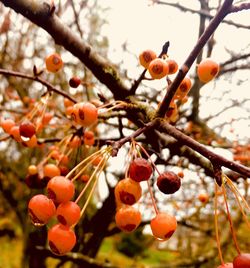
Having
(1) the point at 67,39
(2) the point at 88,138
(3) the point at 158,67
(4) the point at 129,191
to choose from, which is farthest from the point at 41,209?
(2) the point at 88,138

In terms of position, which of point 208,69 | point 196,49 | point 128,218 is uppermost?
point 208,69

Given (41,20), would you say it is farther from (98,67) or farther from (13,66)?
(13,66)

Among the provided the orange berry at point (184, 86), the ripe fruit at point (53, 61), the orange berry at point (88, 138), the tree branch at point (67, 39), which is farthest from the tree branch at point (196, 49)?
the orange berry at point (88, 138)

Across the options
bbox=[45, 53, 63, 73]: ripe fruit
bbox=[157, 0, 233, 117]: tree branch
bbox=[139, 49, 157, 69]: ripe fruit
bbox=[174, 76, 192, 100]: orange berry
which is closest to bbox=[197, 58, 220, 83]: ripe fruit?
bbox=[174, 76, 192, 100]: orange berry

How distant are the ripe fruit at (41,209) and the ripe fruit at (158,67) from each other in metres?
0.71

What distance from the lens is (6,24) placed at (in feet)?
18.0

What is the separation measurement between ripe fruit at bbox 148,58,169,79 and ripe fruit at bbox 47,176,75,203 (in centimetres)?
64

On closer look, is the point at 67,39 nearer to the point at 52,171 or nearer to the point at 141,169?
the point at 52,171

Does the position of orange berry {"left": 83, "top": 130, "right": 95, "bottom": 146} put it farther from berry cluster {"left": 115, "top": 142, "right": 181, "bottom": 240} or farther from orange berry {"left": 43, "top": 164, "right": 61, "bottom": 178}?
berry cluster {"left": 115, "top": 142, "right": 181, "bottom": 240}

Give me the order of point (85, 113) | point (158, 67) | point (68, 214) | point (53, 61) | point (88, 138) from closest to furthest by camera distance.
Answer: point (68, 214) → point (85, 113) → point (158, 67) → point (53, 61) → point (88, 138)

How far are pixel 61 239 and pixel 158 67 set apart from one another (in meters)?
0.80

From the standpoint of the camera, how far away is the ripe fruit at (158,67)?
62.8 inches

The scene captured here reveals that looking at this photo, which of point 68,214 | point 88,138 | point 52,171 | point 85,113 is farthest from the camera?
point 88,138

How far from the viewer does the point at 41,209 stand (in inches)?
47.2
